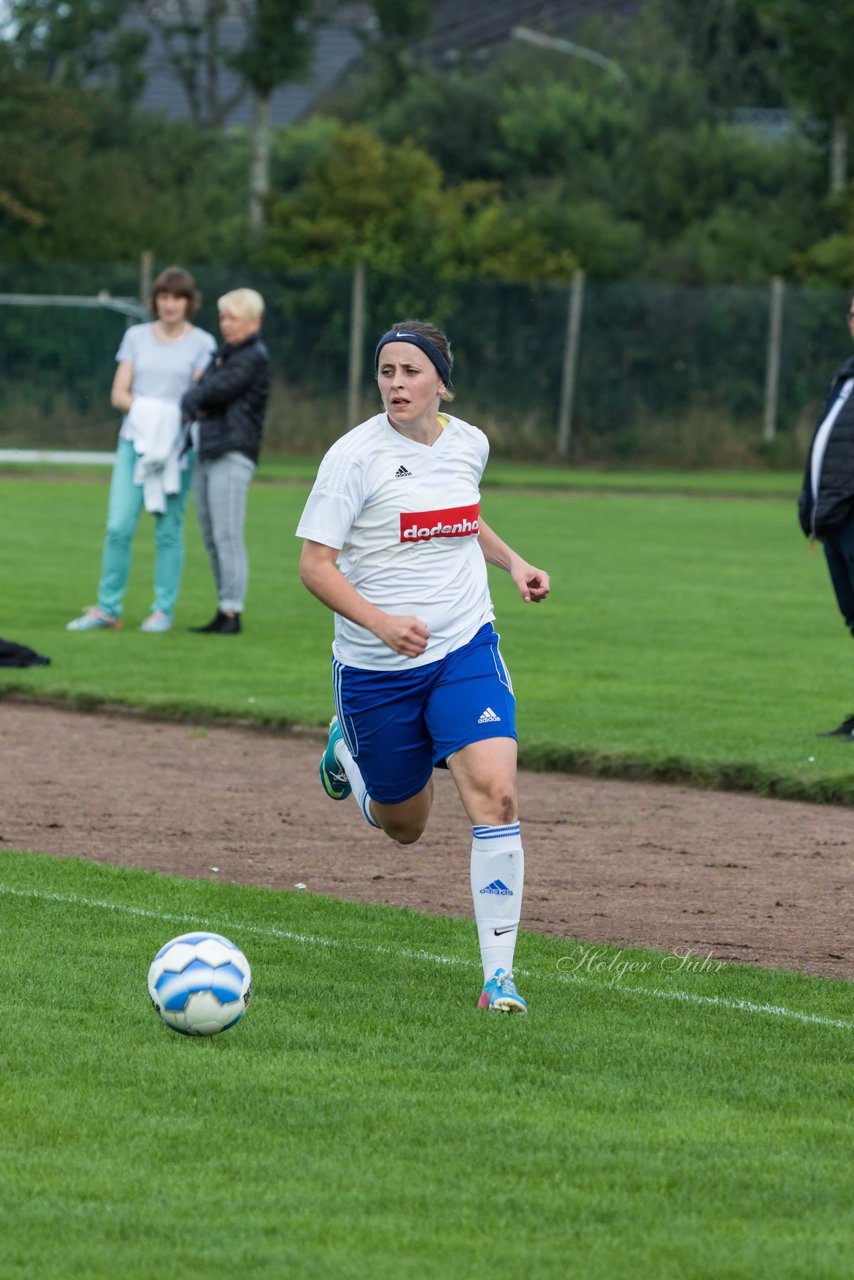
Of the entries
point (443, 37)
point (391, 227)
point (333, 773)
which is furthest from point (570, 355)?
point (443, 37)

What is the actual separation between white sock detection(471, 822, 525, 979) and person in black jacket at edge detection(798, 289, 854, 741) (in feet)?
17.1

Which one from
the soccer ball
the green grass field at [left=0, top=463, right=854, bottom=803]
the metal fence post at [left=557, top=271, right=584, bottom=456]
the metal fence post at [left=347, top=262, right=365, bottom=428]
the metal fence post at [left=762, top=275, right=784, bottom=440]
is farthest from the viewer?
the metal fence post at [left=762, top=275, right=784, bottom=440]

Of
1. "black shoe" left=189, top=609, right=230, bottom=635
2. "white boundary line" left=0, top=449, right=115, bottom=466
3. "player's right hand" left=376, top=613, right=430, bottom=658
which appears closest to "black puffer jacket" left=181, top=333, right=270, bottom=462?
"black shoe" left=189, top=609, right=230, bottom=635

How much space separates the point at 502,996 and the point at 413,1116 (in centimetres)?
102

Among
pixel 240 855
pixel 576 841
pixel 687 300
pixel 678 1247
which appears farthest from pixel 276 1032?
pixel 687 300

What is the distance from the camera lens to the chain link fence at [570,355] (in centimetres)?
3481

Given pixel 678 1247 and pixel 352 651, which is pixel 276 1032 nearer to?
pixel 352 651

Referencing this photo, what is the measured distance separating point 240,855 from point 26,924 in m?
1.54

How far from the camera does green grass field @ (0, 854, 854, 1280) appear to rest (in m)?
4.02

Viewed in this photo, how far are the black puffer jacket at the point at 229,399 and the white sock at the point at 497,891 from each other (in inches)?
322

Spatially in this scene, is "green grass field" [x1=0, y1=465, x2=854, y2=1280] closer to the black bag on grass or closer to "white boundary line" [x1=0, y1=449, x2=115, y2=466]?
the black bag on grass

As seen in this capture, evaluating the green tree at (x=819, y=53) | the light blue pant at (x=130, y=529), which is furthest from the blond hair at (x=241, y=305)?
the green tree at (x=819, y=53)

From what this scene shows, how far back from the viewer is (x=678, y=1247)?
4.04m

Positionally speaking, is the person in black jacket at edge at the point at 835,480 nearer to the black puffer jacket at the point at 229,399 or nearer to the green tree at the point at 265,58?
the black puffer jacket at the point at 229,399
